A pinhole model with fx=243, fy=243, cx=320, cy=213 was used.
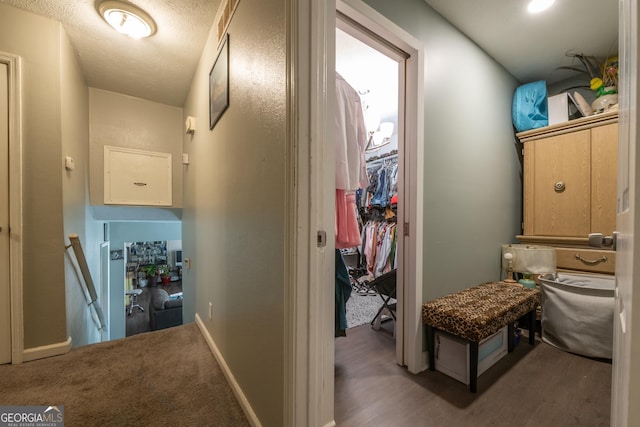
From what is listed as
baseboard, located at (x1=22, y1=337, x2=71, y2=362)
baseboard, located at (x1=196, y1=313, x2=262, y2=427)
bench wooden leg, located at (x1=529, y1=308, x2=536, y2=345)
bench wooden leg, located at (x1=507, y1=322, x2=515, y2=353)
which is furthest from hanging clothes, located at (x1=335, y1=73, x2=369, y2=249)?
baseboard, located at (x1=22, y1=337, x2=71, y2=362)

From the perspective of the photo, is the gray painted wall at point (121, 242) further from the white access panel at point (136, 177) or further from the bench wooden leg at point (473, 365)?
the bench wooden leg at point (473, 365)

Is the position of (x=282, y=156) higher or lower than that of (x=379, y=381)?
higher

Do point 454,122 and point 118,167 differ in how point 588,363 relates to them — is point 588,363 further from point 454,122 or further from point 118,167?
point 118,167

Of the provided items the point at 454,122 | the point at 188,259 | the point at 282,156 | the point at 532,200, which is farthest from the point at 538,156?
the point at 188,259

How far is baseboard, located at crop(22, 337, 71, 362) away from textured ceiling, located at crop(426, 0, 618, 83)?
3.64 metres

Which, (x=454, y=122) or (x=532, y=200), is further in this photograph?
(x=532, y=200)

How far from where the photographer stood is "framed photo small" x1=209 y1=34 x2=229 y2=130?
1.54m

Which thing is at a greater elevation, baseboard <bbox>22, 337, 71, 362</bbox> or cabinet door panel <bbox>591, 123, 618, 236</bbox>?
cabinet door panel <bbox>591, 123, 618, 236</bbox>

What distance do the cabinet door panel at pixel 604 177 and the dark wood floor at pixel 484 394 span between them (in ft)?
3.71

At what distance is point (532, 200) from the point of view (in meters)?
2.48

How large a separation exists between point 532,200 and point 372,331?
209 centimetres

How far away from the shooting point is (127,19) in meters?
1.71

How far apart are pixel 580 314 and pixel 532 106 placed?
1.95 metres

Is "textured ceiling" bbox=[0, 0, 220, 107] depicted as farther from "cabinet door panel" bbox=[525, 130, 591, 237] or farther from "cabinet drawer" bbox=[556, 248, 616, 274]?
"cabinet drawer" bbox=[556, 248, 616, 274]
